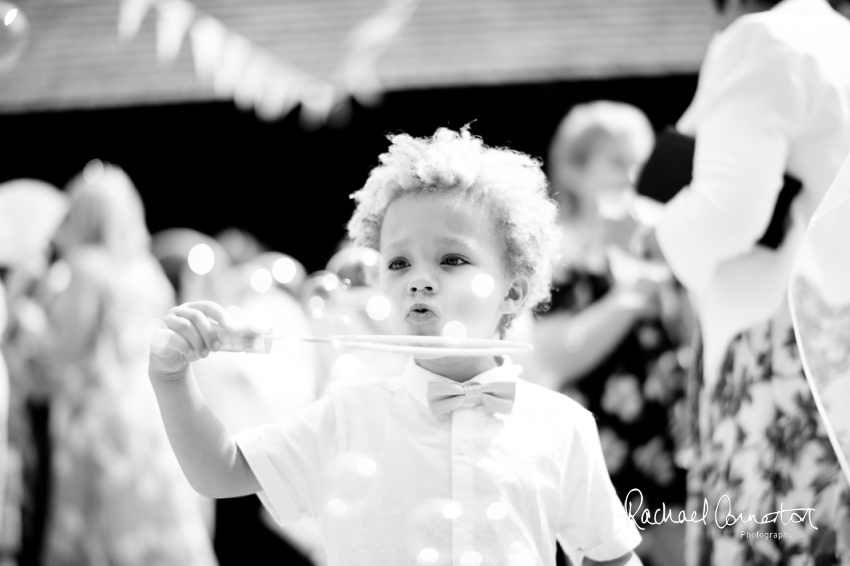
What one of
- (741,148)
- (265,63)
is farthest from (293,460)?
(265,63)

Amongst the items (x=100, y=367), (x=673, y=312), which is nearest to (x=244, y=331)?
(x=673, y=312)

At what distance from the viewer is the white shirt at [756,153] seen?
193 cm

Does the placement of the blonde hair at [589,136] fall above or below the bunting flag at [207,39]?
below

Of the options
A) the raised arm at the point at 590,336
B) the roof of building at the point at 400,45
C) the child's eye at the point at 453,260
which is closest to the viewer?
the child's eye at the point at 453,260

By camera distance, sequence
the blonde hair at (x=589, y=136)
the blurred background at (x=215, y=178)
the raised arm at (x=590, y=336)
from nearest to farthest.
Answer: the raised arm at (x=590, y=336) → the blonde hair at (x=589, y=136) → the blurred background at (x=215, y=178)

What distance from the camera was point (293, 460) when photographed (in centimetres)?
154

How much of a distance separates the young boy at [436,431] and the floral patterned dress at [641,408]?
1303mm

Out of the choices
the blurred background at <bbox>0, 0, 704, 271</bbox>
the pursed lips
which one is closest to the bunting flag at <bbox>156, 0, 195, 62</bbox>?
the blurred background at <bbox>0, 0, 704, 271</bbox>

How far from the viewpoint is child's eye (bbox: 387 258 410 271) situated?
160 cm

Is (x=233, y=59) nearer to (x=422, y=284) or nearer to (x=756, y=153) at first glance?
(x=756, y=153)

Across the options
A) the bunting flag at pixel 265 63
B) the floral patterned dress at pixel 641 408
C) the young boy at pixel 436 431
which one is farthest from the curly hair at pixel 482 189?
the bunting flag at pixel 265 63

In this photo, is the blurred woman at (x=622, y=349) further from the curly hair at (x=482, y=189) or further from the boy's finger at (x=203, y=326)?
the boy's finger at (x=203, y=326)

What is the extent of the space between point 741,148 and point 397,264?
0.89 meters

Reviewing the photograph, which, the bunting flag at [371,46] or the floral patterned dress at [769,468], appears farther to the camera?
the bunting flag at [371,46]
